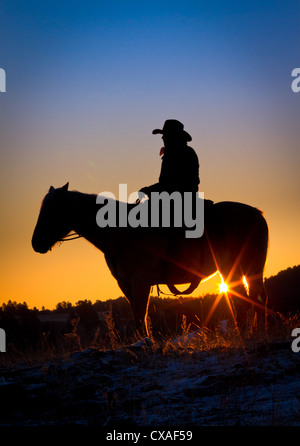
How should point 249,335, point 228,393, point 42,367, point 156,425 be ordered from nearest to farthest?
point 156,425, point 228,393, point 42,367, point 249,335

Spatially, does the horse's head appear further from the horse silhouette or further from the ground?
the ground

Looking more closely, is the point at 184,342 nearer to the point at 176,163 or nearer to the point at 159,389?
the point at 159,389

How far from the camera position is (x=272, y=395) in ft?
19.0

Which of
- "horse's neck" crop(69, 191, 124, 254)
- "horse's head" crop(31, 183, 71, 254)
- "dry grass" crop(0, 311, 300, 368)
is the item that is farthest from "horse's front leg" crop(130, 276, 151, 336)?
"horse's head" crop(31, 183, 71, 254)

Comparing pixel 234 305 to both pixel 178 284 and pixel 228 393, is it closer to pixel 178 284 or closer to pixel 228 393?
pixel 178 284

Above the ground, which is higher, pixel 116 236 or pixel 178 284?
pixel 116 236

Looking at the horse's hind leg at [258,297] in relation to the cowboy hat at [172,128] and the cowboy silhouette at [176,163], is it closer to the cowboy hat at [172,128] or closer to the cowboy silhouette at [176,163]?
the cowboy silhouette at [176,163]

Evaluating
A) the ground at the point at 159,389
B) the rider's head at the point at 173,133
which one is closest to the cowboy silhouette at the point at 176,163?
the rider's head at the point at 173,133

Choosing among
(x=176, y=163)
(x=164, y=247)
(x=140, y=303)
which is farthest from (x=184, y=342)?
(x=176, y=163)

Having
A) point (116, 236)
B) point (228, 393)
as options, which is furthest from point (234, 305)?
point (228, 393)

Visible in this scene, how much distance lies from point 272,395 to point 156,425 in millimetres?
1408

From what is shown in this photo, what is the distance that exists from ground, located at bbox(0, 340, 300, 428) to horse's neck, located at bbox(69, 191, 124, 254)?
2.52 meters

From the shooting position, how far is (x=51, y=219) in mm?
10086

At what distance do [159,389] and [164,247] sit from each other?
411 centimetres
